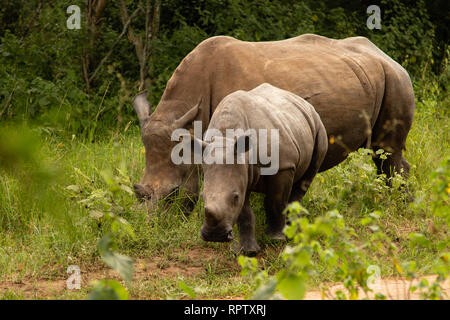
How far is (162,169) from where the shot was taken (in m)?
5.77

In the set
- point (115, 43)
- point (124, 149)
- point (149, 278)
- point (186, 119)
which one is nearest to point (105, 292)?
point (149, 278)

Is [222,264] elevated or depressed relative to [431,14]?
depressed

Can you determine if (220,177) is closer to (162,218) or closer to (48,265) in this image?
(162,218)

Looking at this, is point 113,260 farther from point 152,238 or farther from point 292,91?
point 292,91

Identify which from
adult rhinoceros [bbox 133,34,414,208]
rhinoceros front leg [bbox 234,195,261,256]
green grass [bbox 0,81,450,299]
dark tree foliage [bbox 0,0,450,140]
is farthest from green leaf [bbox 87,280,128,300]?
dark tree foliage [bbox 0,0,450,140]

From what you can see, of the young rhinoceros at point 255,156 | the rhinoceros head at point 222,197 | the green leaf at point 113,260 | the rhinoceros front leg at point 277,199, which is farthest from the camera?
the rhinoceros front leg at point 277,199

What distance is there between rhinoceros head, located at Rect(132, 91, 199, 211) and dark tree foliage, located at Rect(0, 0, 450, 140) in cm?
283

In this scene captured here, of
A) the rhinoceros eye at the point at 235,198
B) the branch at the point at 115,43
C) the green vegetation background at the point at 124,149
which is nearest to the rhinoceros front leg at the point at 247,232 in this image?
the green vegetation background at the point at 124,149

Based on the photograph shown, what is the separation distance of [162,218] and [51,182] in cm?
424

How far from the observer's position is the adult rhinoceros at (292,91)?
5.79 m

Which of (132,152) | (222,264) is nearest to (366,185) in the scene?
(222,264)

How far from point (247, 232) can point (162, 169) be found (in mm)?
1013

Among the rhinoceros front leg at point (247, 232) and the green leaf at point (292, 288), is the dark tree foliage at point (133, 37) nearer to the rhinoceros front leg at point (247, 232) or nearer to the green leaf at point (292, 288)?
the rhinoceros front leg at point (247, 232)
